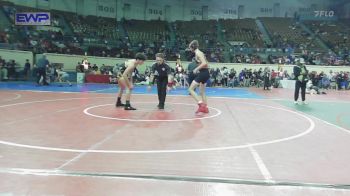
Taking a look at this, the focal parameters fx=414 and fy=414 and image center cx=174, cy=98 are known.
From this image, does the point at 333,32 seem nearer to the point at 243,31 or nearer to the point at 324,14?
the point at 324,14

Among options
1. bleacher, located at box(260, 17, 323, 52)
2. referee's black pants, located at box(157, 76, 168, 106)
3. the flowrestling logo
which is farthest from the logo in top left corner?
the flowrestling logo

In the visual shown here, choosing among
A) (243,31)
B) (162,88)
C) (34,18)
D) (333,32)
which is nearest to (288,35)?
(243,31)

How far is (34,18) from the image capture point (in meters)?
23.4

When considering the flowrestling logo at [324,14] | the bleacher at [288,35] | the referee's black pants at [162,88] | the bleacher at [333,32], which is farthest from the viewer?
the flowrestling logo at [324,14]

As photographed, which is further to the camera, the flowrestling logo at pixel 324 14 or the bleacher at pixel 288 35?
the flowrestling logo at pixel 324 14

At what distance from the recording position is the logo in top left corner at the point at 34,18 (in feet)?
75.5

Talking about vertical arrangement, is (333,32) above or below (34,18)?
above

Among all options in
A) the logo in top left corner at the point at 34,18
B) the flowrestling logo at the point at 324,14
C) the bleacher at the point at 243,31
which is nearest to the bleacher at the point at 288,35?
the bleacher at the point at 243,31

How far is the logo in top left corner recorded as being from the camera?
23016 millimetres

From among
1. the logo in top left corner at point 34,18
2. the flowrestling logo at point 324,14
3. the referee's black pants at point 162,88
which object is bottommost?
the referee's black pants at point 162,88

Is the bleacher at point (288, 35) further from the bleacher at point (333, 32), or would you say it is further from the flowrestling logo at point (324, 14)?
the flowrestling logo at point (324, 14)

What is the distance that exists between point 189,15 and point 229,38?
7.59 m

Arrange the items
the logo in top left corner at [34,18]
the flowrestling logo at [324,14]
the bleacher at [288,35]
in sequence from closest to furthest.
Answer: the logo in top left corner at [34,18]
the bleacher at [288,35]
the flowrestling logo at [324,14]

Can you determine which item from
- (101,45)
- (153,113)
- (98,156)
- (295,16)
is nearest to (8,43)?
(101,45)
